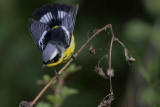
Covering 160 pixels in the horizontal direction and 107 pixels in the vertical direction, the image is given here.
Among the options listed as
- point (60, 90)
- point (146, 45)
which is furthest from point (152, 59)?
point (60, 90)

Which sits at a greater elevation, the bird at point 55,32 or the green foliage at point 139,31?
the bird at point 55,32

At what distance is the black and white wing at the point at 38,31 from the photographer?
295 cm

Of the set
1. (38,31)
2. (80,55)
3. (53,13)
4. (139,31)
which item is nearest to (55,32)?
(38,31)

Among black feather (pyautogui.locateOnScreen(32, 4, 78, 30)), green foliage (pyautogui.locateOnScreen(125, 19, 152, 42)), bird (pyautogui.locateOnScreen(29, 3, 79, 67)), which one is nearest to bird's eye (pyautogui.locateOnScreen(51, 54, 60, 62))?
bird (pyautogui.locateOnScreen(29, 3, 79, 67))

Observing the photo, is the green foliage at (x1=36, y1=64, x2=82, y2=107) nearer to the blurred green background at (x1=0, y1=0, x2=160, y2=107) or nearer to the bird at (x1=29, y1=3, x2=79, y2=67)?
the bird at (x1=29, y1=3, x2=79, y2=67)

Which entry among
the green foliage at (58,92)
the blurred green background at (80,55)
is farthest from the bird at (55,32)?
the blurred green background at (80,55)

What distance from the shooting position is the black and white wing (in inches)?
116

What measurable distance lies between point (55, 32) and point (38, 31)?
17cm

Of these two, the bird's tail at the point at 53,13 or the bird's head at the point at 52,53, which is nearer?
the bird's head at the point at 52,53

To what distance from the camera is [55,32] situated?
10.0 ft

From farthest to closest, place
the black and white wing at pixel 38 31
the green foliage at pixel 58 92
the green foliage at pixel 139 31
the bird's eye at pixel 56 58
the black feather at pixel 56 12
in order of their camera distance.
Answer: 1. the green foliage at pixel 139 31
2. the black feather at pixel 56 12
3. the black and white wing at pixel 38 31
4. the bird's eye at pixel 56 58
5. the green foliage at pixel 58 92

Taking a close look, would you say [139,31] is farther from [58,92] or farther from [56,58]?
[58,92]

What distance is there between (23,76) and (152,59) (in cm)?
186

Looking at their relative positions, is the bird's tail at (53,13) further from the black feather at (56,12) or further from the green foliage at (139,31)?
the green foliage at (139,31)
